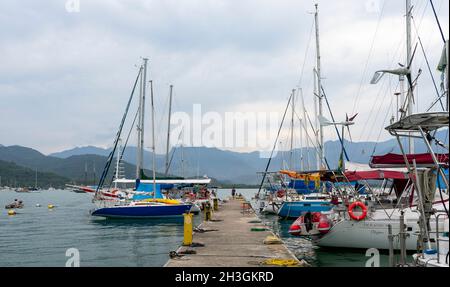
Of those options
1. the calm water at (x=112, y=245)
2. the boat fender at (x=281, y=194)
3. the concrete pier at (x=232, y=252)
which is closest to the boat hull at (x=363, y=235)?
the calm water at (x=112, y=245)

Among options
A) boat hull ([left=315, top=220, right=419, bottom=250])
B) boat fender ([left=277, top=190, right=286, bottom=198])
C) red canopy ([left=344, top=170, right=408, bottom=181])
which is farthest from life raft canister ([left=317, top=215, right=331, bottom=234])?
boat fender ([left=277, top=190, right=286, bottom=198])

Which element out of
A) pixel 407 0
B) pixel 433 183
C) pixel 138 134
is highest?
pixel 407 0

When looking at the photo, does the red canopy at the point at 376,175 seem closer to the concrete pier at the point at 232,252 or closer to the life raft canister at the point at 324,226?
the life raft canister at the point at 324,226

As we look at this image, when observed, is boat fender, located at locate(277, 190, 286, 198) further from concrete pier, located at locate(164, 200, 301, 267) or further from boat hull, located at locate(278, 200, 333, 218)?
concrete pier, located at locate(164, 200, 301, 267)

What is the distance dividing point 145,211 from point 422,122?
29.5m

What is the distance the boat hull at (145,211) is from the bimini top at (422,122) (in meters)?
28.1

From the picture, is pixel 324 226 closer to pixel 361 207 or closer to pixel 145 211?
pixel 361 207

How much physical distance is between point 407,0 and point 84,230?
2610 centimetres

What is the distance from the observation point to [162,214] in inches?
1436

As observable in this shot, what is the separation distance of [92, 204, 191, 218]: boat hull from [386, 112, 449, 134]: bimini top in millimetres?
28060

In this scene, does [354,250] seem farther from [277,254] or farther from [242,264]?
[242,264]

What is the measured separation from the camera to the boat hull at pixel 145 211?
1421 inches

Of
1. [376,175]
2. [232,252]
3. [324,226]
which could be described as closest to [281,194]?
[324,226]
